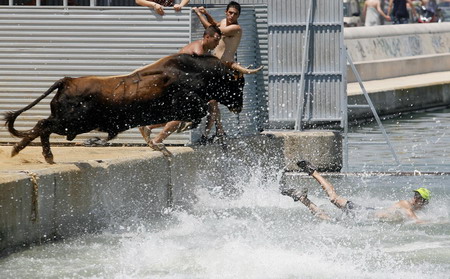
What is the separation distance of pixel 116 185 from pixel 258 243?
5.68 ft

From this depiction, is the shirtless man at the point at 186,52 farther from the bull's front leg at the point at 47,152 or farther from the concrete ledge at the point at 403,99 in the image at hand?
the concrete ledge at the point at 403,99

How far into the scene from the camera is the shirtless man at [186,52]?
43.3ft

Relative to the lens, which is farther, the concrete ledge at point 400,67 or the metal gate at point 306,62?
the concrete ledge at point 400,67

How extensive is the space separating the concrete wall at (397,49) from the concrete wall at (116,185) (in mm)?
11590

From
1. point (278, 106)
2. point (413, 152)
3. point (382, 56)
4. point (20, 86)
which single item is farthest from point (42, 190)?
point (382, 56)

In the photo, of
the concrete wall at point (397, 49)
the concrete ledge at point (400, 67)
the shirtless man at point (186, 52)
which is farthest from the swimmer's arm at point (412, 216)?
the concrete wall at point (397, 49)

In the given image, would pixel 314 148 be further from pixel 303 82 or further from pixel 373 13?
pixel 373 13

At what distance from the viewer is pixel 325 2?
17688 mm

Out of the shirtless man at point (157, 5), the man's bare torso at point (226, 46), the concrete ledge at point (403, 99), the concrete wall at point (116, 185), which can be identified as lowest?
the concrete ledge at point (403, 99)

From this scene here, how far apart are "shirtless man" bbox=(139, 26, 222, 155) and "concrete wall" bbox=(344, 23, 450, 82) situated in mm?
13609

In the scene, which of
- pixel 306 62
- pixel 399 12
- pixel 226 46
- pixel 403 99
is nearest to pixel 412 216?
pixel 226 46

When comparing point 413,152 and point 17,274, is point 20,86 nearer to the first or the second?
point 17,274

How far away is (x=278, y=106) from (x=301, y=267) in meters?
7.26

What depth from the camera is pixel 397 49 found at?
30.7 meters
